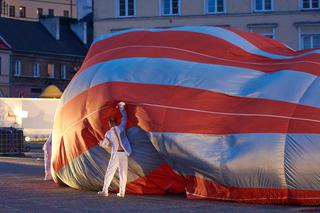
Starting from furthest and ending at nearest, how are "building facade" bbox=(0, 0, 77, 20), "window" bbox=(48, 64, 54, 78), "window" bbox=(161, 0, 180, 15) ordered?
1. "building facade" bbox=(0, 0, 77, 20)
2. "window" bbox=(48, 64, 54, 78)
3. "window" bbox=(161, 0, 180, 15)

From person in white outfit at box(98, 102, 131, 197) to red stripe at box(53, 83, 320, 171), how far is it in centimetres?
28

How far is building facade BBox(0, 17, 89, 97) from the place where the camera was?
67.3 m

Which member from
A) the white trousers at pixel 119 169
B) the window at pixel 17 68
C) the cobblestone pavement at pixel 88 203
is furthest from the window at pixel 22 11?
the white trousers at pixel 119 169

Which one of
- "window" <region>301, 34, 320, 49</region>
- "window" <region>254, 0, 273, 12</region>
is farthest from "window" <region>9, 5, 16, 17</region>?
"window" <region>301, 34, 320, 49</region>

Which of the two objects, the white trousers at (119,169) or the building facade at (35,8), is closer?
the white trousers at (119,169)

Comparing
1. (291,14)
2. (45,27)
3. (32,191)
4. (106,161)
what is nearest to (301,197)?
(106,161)

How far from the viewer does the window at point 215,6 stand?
53134 mm

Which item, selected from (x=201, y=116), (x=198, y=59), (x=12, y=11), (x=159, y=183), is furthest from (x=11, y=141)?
(x=12, y=11)

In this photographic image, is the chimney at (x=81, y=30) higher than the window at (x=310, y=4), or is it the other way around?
the chimney at (x=81, y=30)

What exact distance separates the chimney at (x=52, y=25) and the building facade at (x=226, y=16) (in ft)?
62.7

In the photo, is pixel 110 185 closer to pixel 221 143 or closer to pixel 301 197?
pixel 221 143

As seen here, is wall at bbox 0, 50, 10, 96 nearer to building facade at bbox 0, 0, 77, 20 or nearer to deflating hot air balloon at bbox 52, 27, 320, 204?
building facade at bbox 0, 0, 77, 20

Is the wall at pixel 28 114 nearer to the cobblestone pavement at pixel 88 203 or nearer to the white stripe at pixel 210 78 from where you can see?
the cobblestone pavement at pixel 88 203

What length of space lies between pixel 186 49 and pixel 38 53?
2172 inches
